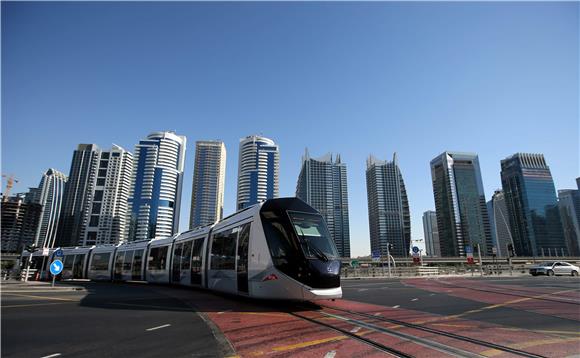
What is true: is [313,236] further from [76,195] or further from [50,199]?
[50,199]

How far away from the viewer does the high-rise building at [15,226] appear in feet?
390

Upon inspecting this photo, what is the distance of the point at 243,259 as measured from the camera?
11250 mm

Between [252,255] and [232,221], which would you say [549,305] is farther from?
[232,221]

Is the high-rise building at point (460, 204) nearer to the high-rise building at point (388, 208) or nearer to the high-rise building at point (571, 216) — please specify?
the high-rise building at point (388, 208)

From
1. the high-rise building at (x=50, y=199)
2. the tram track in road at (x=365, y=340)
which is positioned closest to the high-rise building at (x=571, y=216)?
the tram track in road at (x=365, y=340)

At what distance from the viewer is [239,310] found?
9.74 meters

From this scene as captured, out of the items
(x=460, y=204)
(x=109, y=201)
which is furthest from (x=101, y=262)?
(x=460, y=204)

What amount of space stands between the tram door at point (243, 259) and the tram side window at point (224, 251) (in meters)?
0.54

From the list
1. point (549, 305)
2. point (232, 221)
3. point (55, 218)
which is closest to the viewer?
point (549, 305)

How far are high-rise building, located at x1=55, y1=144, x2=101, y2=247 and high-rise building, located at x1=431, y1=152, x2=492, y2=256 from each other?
177280 millimetres

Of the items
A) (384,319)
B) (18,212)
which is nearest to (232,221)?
(384,319)

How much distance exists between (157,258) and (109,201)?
144m

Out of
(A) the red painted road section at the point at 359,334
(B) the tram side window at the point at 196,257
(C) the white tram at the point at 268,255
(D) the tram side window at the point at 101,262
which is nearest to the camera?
(A) the red painted road section at the point at 359,334

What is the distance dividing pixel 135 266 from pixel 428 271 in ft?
106
